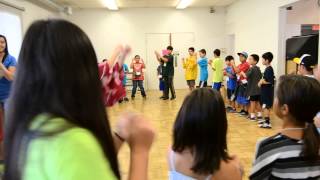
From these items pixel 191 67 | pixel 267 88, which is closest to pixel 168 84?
pixel 191 67

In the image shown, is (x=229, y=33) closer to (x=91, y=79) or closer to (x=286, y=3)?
(x=286, y=3)

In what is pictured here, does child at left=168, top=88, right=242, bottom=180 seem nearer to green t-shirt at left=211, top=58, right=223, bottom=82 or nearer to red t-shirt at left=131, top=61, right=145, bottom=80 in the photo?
green t-shirt at left=211, top=58, right=223, bottom=82

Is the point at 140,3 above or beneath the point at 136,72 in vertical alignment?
above

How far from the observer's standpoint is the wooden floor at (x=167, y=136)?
3629 millimetres

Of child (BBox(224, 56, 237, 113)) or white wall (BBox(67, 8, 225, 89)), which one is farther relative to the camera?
white wall (BBox(67, 8, 225, 89))

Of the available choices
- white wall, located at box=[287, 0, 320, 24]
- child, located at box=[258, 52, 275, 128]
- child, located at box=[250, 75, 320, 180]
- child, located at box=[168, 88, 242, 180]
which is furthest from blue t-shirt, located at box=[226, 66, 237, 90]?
child, located at box=[168, 88, 242, 180]

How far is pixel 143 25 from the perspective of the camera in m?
12.0

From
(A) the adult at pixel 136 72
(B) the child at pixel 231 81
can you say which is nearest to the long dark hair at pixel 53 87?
(B) the child at pixel 231 81

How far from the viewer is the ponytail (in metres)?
1.38

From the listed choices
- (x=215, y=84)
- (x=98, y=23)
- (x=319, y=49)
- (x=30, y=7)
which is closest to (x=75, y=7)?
(x=98, y=23)

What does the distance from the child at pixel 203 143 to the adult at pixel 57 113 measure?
0.67 m

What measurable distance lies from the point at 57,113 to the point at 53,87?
0.18 feet

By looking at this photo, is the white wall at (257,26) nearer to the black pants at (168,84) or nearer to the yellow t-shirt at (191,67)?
the yellow t-shirt at (191,67)

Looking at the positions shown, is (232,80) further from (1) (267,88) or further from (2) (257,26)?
(2) (257,26)
